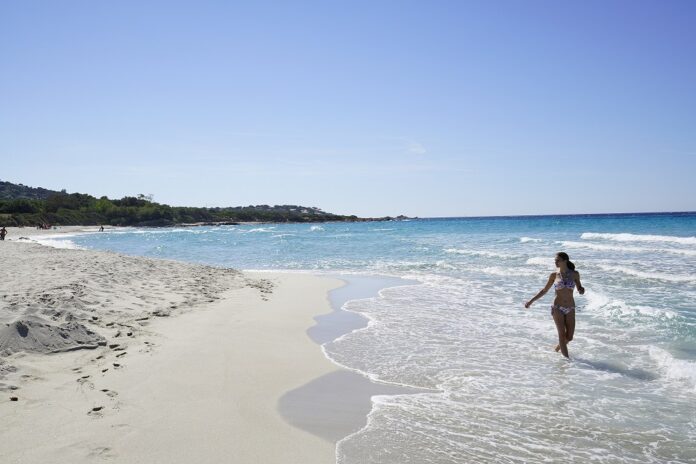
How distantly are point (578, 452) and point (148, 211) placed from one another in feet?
385

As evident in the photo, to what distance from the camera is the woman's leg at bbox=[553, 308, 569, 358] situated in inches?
294

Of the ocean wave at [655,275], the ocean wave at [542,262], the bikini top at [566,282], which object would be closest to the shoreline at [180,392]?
the bikini top at [566,282]

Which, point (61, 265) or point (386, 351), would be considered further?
point (61, 265)

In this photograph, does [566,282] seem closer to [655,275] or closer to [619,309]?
[619,309]

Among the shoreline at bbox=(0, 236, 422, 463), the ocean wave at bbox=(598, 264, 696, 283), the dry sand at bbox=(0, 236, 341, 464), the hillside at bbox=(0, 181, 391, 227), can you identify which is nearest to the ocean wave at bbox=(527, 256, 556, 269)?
the ocean wave at bbox=(598, 264, 696, 283)

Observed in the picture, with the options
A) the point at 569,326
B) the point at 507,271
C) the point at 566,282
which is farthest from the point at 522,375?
the point at 507,271

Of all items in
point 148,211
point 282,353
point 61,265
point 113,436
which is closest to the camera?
point 113,436

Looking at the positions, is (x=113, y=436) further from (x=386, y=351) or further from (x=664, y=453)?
(x=664, y=453)

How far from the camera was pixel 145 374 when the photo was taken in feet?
19.1

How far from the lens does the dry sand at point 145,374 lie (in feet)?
13.3

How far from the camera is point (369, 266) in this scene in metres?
22.8

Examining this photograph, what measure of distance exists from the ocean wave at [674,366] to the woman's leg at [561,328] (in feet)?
4.28

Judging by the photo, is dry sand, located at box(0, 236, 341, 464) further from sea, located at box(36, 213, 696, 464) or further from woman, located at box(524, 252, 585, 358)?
woman, located at box(524, 252, 585, 358)

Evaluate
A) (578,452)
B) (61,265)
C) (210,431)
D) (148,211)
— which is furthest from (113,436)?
(148,211)
